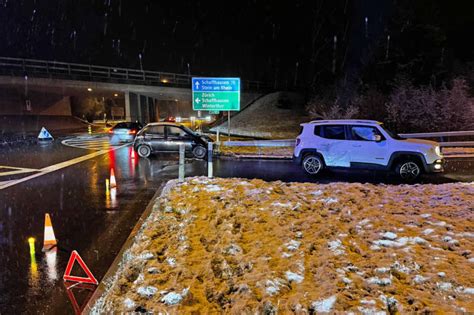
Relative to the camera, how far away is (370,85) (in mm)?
26875

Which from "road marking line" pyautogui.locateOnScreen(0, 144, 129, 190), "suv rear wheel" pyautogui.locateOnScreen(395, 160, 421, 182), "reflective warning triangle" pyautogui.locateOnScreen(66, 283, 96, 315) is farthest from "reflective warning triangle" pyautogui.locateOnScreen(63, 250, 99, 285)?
"suv rear wheel" pyautogui.locateOnScreen(395, 160, 421, 182)

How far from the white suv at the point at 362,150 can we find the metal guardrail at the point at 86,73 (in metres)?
31.1

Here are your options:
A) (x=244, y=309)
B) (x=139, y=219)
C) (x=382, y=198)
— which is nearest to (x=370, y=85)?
(x=382, y=198)

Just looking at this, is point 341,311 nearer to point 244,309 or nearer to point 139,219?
point 244,309

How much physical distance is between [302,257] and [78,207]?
17.8ft

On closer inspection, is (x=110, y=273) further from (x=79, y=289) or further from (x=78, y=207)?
(x=78, y=207)

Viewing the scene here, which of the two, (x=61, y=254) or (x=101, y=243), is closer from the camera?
(x=61, y=254)

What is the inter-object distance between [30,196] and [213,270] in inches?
260

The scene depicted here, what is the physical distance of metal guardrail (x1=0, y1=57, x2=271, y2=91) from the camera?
111 feet

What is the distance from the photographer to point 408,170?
9.50 meters

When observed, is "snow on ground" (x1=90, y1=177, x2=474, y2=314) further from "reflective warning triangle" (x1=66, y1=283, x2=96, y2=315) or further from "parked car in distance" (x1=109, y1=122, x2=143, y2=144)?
"parked car in distance" (x1=109, y1=122, x2=143, y2=144)

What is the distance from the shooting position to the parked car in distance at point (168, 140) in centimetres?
1488

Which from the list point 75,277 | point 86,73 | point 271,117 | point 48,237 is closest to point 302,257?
point 75,277

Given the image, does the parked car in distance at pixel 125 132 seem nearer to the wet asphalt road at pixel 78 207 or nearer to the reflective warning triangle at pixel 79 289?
the wet asphalt road at pixel 78 207
